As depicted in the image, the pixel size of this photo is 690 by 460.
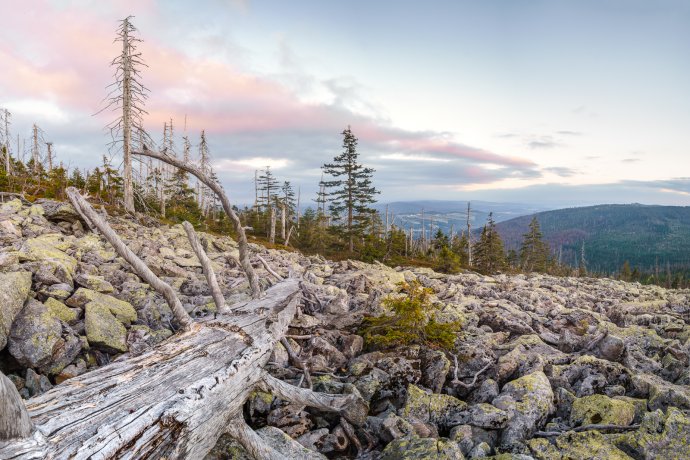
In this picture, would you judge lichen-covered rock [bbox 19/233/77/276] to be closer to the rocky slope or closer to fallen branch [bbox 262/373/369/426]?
the rocky slope

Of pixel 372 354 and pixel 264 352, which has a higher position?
pixel 264 352

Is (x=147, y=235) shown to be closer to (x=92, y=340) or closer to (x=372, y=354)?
(x=92, y=340)

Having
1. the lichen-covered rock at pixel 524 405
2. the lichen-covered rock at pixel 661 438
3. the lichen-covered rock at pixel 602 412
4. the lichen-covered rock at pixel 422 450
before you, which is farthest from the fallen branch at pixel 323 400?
the lichen-covered rock at pixel 661 438

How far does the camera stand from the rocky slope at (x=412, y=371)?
4031 millimetres

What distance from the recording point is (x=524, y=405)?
4.61 meters

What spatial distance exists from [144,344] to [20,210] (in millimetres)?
13186

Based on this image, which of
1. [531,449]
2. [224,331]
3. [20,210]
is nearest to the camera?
[531,449]

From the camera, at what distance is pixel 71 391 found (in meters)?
3.03

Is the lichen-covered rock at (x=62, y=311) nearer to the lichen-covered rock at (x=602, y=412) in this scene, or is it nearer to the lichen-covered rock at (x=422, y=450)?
the lichen-covered rock at (x=422, y=450)

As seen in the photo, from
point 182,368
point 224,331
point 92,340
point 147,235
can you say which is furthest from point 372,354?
point 147,235

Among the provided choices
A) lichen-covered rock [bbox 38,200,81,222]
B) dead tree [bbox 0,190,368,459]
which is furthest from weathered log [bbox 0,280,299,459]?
lichen-covered rock [bbox 38,200,81,222]

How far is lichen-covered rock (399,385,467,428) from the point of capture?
478 centimetres

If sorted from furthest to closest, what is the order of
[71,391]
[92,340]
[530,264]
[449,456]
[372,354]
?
[530,264]
[372,354]
[92,340]
[449,456]
[71,391]

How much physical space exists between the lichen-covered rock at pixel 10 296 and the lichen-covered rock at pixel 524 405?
6.57 m
